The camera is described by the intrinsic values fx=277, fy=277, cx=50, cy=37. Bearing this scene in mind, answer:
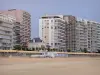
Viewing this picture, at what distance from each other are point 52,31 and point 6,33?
9.16 m

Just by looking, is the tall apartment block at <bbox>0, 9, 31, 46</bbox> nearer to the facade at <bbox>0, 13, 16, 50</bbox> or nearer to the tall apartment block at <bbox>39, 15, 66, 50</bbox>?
the tall apartment block at <bbox>39, 15, 66, 50</bbox>

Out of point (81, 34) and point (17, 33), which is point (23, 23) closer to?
point (17, 33)

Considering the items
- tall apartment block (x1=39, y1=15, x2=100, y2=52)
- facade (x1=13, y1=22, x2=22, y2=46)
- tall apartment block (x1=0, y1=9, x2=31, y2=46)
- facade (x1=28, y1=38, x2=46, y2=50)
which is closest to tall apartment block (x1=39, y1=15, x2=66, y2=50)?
tall apartment block (x1=39, y1=15, x2=100, y2=52)

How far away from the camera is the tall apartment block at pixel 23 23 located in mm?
31609

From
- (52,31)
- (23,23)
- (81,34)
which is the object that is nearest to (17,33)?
(23,23)

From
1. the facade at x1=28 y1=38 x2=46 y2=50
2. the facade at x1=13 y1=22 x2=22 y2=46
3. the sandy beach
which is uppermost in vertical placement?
the facade at x1=13 y1=22 x2=22 y2=46

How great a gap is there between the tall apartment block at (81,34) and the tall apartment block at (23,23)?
6.31 metres

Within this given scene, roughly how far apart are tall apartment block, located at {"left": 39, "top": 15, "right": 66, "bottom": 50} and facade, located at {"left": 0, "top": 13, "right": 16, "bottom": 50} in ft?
22.8

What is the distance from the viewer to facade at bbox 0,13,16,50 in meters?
26.0

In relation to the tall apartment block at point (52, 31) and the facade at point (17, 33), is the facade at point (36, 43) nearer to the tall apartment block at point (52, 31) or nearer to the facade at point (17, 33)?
the tall apartment block at point (52, 31)

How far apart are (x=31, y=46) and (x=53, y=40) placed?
385 centimetres

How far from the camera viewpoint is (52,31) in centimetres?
3525

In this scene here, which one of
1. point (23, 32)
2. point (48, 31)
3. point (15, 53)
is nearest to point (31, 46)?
point (23, 32)

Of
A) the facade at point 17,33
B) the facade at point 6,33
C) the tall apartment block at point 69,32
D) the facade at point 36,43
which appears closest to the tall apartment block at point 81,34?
the tall apartment block at point 69,32
